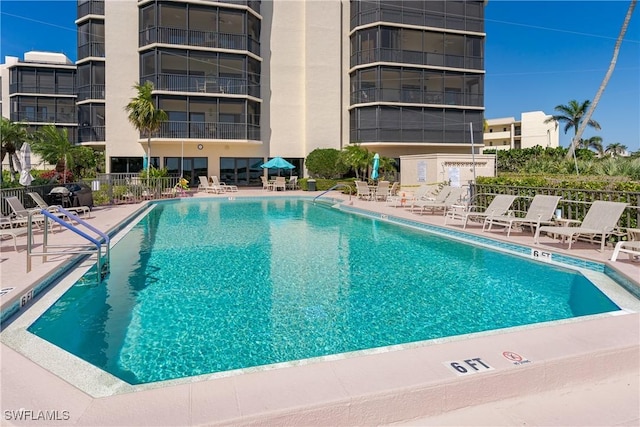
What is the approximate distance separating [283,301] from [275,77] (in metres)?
27.4

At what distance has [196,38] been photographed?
2850cm

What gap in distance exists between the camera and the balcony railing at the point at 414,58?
30.7 meters

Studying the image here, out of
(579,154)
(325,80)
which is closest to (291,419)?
(325,80)

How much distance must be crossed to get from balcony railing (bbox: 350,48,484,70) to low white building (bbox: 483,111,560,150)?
31794mm

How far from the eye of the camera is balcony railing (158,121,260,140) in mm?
28219

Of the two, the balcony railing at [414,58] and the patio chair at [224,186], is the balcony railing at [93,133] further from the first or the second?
the balcony railing at [414,58]

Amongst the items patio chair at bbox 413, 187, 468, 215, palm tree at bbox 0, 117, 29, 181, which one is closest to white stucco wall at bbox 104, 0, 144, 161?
palm tree at bbox 0, 117, 29, 181

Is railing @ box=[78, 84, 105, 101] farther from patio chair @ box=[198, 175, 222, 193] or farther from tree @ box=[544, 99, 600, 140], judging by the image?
tree @ box=[544, 99, 600, 140]

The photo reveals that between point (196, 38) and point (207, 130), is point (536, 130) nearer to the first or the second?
point (207, 130)

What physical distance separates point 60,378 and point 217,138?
26.7 meters

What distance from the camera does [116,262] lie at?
843 cm

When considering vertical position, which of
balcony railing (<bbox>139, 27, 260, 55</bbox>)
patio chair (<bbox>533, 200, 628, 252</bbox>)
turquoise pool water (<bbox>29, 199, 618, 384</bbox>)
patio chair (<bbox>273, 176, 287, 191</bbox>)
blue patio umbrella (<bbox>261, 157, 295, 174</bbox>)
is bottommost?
turquoise pool water (<bbox>29, 199, 618, 384</bbox>)

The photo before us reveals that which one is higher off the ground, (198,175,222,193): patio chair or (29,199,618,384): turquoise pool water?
(198,175,222,193): patio chair

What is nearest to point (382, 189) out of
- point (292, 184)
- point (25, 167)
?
→ point (292, 184)
